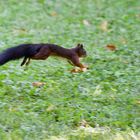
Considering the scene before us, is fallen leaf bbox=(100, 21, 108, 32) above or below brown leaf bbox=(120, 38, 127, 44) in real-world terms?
above

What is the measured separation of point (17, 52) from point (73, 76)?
4.09 ft

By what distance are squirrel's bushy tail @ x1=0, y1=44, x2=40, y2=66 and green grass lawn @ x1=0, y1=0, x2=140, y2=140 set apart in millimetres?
448

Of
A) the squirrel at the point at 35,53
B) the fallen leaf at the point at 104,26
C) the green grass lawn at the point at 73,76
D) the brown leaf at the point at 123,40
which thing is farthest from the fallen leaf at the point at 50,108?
the fallen leaf at the point at 104,26

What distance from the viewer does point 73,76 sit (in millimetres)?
7027

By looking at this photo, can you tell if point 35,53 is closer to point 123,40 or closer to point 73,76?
point 73,76

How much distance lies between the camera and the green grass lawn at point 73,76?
18.0ft

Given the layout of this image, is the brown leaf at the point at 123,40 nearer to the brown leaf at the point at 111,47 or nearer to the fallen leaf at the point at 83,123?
the brown leaf at the point at 111,47

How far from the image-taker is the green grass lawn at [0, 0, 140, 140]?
5.47 meters

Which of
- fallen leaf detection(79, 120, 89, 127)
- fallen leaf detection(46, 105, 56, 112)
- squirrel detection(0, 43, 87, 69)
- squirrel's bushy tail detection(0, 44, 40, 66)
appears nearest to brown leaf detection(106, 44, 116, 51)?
squirrel detection(0, 43, 87, 69)

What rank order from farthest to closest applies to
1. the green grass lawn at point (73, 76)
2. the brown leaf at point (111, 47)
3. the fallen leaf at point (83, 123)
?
the brown leaf at point (111, 47) < the fallen leaf at point (83, 123) < the green grass lawn at point (73, 76)

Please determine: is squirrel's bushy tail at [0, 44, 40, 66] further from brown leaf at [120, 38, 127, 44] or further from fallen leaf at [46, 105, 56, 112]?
brown leaf at [120, 38, 127, 44]

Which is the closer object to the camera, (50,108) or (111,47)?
(50,108)

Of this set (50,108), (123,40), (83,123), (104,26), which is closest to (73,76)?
(50,108)

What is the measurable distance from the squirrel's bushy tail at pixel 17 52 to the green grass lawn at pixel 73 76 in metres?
0.45
